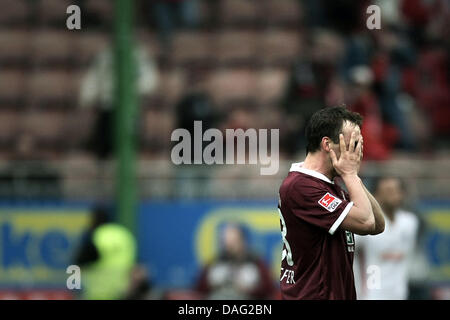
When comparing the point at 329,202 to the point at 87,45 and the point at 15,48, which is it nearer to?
the point at 87,45

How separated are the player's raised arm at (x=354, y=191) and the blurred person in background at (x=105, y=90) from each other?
251 inches

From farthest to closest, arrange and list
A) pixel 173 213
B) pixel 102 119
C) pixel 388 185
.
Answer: pixel 102 119 < pixel 173 213 < pixel 388 185

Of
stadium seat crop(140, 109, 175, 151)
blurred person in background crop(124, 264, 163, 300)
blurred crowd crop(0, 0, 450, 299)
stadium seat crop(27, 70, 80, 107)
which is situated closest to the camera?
blurred person in background crop(124, 264, 163, 300)

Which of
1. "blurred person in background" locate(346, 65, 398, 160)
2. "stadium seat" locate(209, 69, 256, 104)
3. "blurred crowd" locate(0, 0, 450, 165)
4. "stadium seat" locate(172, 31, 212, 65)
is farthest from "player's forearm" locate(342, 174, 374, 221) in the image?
"stadium seat" locate(172, 31, 212, 65)

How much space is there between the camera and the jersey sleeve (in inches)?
210

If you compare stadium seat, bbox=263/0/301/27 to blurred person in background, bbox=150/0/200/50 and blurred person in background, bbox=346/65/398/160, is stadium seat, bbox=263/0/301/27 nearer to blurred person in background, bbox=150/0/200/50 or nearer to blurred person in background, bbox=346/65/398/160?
blurred person in background, bbox=150/0/200/50

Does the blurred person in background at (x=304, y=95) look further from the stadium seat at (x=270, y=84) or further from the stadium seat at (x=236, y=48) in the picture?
the stadium seat at (x=236, y=48)

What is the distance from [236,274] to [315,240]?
492cm

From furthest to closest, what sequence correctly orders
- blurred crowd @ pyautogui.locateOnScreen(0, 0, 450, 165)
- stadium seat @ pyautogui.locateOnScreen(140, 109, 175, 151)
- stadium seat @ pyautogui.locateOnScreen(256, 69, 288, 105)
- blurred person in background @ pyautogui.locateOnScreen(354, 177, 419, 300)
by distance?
stadium seat @ pyautogui.locateOnScreen(256, 69, 288, 105), stadium seat @ pyautogui.locateOnScreen(140, 109, 175, 151), blurred crowd @ pyautogui.locateOnScreen(0, 0, 450, 165), blurred person in background @ pyautogui.locateOnScreen(354, 177, 419, 300)

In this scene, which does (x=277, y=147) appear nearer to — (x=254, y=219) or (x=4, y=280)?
(x=254, y=219)

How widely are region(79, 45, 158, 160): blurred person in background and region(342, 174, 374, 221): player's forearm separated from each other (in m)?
6.43

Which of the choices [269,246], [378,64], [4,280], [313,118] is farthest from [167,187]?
[313,118]

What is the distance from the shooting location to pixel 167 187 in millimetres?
11242

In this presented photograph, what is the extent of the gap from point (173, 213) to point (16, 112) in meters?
3.53
